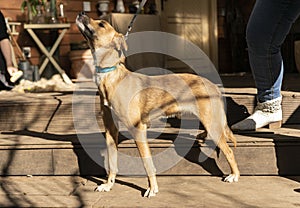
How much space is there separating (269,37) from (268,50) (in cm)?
10

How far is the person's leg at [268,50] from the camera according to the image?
3020 millimetres

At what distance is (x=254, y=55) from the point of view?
127 inches

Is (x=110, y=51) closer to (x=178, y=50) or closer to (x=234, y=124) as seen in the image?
(x=234, y=124)

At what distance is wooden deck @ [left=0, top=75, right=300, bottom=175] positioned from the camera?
3170 millimetres

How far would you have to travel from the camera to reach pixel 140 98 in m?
2.93

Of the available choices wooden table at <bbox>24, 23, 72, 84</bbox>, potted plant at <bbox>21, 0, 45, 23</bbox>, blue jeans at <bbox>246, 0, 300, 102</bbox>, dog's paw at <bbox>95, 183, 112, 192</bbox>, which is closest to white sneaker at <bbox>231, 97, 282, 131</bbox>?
blue jeans at <bbox>246, 0, 300, 102</bbox>

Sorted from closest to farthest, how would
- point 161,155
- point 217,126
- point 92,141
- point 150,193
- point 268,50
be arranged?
point 150,193 → point 217,126 → point 268,50 → point 161,155 → point 92,141

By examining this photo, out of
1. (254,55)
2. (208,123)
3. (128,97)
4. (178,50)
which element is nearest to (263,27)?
(254,55)

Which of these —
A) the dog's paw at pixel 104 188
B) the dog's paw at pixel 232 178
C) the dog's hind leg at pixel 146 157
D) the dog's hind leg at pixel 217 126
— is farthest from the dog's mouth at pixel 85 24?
the dog's paw at pixel 232 178

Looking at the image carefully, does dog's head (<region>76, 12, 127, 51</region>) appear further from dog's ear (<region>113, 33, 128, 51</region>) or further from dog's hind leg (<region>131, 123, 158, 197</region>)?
dog's hind leg (<region>131, 123, 158, 197</region>)

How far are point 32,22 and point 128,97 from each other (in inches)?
164

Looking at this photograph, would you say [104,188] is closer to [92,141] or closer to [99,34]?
[92,141]

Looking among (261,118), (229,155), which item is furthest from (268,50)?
(229,155)

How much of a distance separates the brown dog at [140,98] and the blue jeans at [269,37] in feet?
1.33
